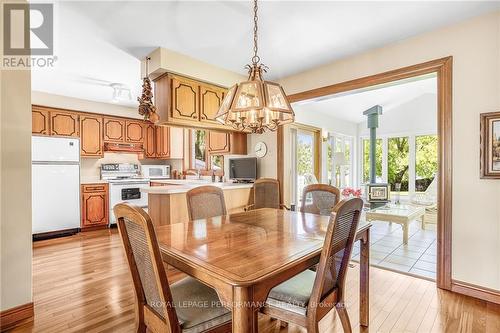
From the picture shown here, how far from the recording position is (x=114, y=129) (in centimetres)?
523

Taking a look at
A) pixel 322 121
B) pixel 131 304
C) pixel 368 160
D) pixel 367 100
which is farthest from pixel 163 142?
pixel 368 160

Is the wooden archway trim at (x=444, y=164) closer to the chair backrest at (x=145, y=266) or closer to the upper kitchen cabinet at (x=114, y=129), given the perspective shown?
the chair backrest at (x=145, y=266)

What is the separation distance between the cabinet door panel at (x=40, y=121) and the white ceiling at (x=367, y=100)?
14.7 ft

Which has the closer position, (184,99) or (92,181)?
(184,99)

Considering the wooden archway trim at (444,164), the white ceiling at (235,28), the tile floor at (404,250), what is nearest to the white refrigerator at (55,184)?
the white ceiling at (235,28)

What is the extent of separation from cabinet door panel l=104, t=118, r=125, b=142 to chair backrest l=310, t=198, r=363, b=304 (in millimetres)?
5122

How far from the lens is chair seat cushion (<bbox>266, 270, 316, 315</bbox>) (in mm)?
1314

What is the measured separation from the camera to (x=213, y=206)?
2408 mm

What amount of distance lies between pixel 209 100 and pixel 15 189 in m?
2.21

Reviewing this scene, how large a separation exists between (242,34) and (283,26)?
16.1 inches

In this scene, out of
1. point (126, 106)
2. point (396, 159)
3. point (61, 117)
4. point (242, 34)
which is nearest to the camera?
point (242, 34)

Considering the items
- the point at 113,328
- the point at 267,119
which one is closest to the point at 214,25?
the point at 267,119

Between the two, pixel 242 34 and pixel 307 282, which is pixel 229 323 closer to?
pixel 307 282

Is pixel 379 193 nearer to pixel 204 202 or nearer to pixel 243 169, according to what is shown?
pixel 243 169
